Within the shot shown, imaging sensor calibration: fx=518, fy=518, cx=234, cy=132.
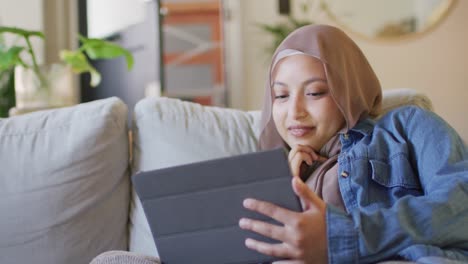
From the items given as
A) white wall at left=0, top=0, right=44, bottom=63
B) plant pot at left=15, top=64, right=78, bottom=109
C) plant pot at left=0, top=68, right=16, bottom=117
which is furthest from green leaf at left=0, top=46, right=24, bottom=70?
white wall at left=0, top=0, right=44, bottom=63

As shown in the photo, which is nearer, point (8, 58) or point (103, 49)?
point (8, 58)

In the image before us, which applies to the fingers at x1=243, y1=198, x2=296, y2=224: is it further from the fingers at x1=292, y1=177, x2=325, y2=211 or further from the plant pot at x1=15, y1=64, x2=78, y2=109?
the plant pot at x1=15, y1=64, x2=78, y2=109

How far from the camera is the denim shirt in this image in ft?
2.79

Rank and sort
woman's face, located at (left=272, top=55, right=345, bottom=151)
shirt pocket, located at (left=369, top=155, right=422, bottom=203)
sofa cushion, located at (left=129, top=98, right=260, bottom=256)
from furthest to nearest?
sofa cushion, located at (left=129, top=98, right=260, bottom=256) → woman's face, located at (left=272, top=55, right=345, bottom=151) → shirt pocket, located at (left=369, top=155, right=422, bottom=203)

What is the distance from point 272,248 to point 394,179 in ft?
1.08

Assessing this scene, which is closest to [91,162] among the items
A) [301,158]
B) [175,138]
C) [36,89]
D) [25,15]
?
[175,138]

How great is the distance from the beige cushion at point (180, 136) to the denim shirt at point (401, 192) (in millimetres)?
316

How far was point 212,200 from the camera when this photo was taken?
848 millimetres

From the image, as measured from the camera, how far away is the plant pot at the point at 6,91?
175cm

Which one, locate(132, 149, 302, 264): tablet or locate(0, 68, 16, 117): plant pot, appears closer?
locate(132, 149, 302, 264): tablet

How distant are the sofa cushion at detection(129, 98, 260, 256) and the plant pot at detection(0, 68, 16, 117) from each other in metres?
0.58

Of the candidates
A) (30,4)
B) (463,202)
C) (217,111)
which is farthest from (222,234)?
(30,4)

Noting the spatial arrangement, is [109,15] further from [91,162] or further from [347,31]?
[91,162]

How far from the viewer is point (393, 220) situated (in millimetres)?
871
